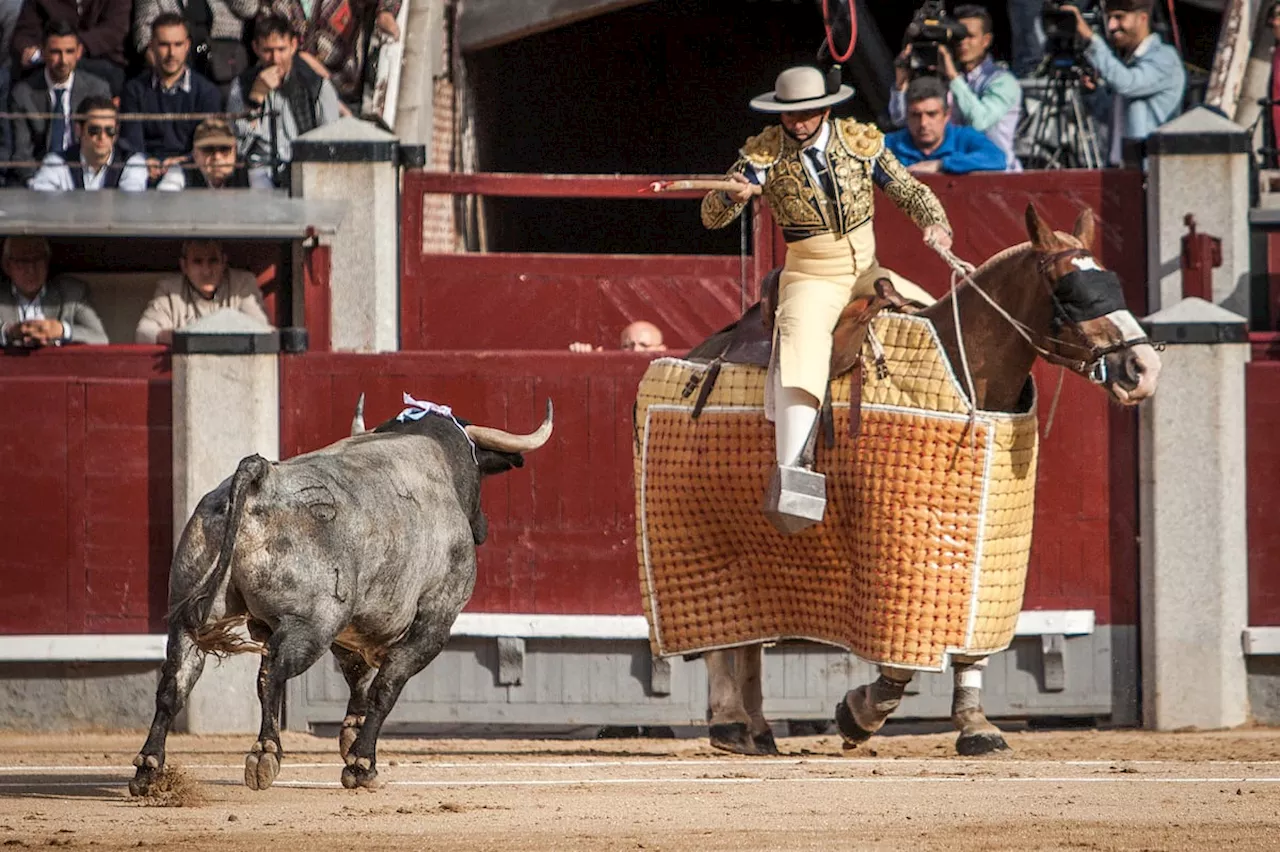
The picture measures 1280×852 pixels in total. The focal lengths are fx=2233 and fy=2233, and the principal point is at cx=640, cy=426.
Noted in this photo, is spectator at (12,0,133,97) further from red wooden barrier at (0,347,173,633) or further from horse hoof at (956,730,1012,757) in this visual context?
horse hoof at (956,730,1012,757)

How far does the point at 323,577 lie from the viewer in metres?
6.64

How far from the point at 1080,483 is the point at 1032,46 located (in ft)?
12.1

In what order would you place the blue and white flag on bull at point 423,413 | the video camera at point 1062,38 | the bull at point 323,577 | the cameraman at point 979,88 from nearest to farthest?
the bull at point 323,577 < the blue and white flag on bull at point 423,413 < the cameraman at point 979,88 < the video camera at point 1062,38

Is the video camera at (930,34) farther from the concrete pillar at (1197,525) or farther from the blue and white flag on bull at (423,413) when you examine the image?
the blue and white flag on bull at (423,413)

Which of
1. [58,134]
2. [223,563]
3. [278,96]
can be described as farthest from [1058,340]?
[58,134]

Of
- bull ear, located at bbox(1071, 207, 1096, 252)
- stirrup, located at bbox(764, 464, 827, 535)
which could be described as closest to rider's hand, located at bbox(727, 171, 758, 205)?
stirrup, located at bbox(764, 464, 827, 535)

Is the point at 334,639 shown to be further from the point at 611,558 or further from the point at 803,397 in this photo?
the point at 611,558

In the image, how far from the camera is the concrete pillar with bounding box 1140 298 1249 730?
32.1ft

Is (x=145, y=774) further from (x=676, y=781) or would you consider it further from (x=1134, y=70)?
(x=1134, y=70)

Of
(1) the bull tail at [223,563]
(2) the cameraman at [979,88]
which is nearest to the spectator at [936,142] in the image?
(2) the cameraman at [979,88]

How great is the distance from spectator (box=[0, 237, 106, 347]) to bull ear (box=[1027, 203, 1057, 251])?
5.18 metres

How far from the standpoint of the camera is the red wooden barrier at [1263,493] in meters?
9.89

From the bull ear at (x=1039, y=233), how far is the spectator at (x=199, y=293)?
4.62 m

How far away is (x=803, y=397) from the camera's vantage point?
754 cm
